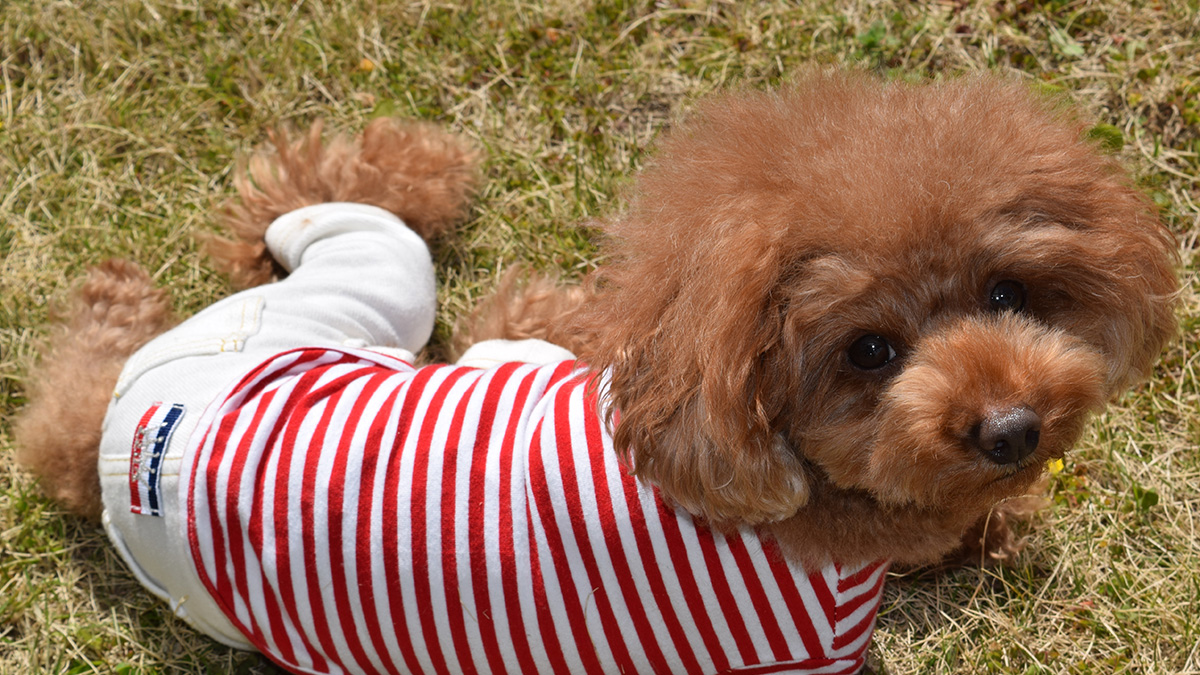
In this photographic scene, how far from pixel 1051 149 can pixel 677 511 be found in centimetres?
116

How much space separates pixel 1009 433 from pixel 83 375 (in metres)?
2.78

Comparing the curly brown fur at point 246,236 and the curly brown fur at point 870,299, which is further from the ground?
the curly brown fur at point 870,299

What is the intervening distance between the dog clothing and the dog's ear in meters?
0.17

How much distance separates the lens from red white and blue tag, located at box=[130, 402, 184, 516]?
2.69 metres

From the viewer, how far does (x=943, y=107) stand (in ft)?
7.17

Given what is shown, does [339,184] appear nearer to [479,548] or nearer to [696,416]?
[479,548]

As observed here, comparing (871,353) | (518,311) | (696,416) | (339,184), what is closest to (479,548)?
(696,416)

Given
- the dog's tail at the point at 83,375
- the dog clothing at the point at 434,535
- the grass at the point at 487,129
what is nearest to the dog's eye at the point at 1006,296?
the dog clothing at the point at 434,535

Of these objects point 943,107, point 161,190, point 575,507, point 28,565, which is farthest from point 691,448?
point 161,190

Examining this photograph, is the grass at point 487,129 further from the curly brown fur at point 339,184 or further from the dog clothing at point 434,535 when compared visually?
the dog clothing at point 434,535

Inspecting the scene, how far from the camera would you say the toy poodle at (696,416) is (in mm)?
2074

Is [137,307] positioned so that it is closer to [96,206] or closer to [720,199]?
[96,206]

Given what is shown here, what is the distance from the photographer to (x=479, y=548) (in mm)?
2500

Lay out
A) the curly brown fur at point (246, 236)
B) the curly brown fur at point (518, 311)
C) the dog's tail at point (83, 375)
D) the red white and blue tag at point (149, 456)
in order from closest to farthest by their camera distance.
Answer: the red white and blue tag at point (149, 456) → the dog's tail at point (83, 375) → the curly brown fur at point (246, 236) → the curly brown fur at point (518, 311)
